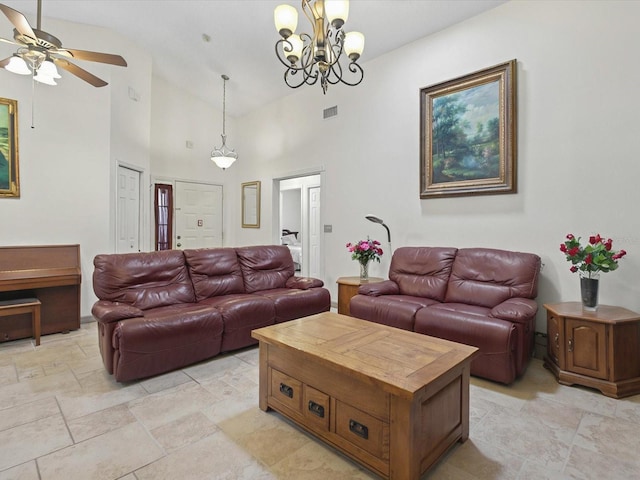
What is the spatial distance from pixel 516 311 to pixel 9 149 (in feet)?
17.4

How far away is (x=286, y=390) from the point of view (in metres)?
2.04

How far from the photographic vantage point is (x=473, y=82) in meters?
3.53

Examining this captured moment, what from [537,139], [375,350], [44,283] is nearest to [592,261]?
[537,139]

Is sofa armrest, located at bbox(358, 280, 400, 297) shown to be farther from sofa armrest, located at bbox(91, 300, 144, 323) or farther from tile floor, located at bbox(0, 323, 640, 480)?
sofa armrest, located at bbox(91, 300, 144, 323)

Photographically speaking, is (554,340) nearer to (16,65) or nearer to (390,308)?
(390,308)

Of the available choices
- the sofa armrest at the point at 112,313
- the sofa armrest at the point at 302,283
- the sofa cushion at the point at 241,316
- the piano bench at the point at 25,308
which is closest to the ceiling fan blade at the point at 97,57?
the sofa armrest at the point at 112,313

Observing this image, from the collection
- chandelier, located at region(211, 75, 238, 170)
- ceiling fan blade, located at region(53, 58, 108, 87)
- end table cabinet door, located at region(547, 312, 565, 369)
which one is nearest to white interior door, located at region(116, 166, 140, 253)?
chandelier, located at region(211, 75, 238, 170)

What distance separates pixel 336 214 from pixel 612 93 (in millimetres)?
3219

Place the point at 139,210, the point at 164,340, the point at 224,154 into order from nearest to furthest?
the point at 164,340 → the point at 139,210 → the point at 224,154

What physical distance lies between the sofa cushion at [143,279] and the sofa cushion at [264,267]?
0.68m

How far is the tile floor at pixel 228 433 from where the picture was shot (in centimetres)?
165

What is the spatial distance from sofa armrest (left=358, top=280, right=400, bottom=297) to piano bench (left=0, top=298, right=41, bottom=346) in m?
3.31

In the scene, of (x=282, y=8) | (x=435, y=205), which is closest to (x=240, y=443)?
(x=282, y=8)

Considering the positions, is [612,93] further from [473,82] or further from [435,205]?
[435,205]
